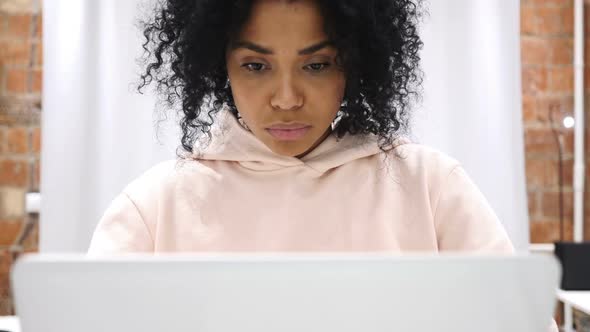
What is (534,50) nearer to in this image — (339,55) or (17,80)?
(339,55)

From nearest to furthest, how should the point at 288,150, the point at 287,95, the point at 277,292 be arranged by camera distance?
the point at 277,292 < the point at 287,95 < the point at 288,150

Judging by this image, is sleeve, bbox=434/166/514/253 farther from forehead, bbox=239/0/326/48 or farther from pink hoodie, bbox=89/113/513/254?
forehead, bbox=239/0/326/48

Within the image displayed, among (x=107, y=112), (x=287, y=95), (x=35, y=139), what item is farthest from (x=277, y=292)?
(x=35, y=139)

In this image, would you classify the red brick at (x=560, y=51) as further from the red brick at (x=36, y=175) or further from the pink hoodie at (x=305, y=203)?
the red brick at (x=36, y=175)

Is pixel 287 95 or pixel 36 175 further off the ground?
pixel 287 95

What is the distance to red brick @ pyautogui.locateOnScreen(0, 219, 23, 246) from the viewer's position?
2.28 metres

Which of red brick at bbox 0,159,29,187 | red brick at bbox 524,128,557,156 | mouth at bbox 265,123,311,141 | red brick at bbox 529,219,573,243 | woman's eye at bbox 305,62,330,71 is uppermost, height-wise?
woman's eye at bbox 305,62,330,71

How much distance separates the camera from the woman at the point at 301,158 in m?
0.94

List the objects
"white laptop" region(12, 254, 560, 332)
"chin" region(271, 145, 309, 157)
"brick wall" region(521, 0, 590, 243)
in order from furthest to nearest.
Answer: "brick wall" region(521, 0, 590, 243) < "chin" region(271, 145, 309, 157) < "white laptop" region(12, 254, 560, 332)

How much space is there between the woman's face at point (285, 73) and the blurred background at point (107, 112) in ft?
3.62

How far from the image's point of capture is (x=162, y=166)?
111 cm

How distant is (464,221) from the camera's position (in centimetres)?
99

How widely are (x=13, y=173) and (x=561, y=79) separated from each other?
2.19 m

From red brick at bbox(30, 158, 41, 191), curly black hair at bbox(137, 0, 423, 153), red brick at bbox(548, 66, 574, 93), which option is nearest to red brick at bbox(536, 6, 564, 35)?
red brick at bbox(548, 66, 574, 93)
